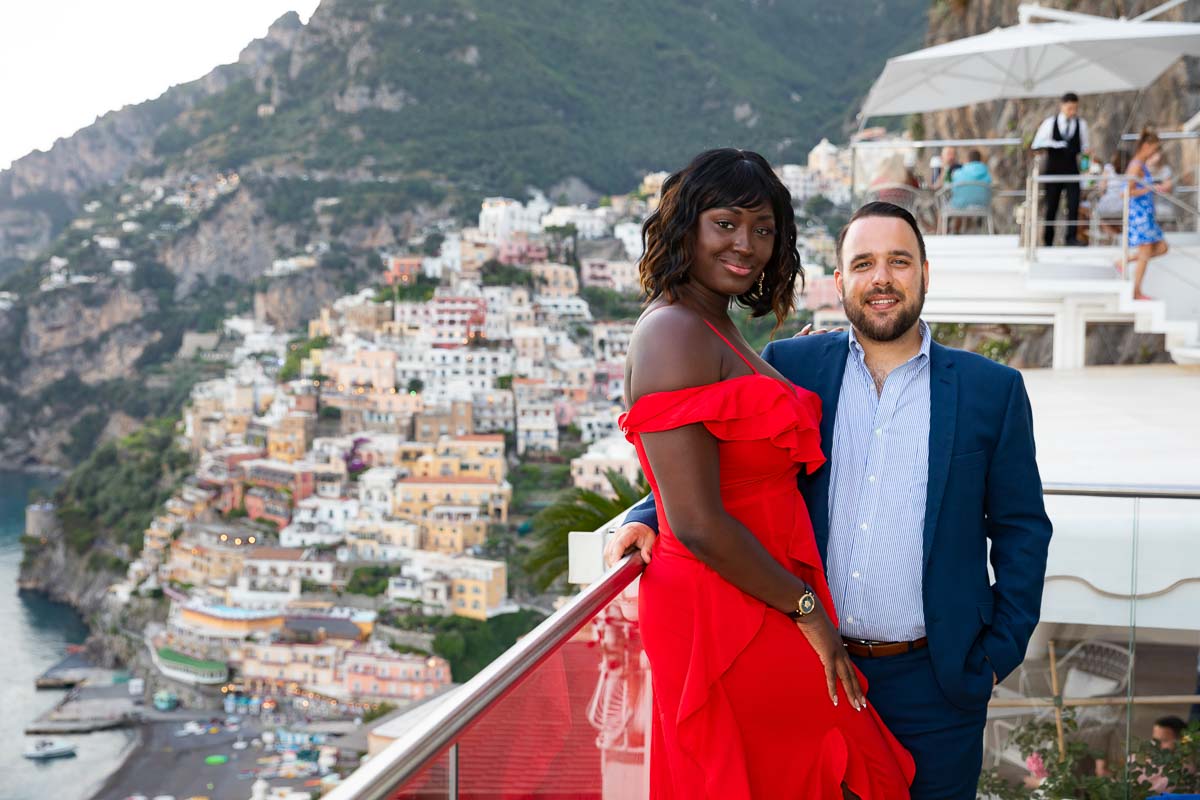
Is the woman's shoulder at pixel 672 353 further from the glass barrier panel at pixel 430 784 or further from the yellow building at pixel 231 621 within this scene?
the yellow building at pixel 231 621

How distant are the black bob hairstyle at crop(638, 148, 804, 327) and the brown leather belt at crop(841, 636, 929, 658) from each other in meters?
0.56

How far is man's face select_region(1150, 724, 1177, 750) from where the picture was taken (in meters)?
2.40

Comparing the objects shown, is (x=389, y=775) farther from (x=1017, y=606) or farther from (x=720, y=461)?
(x=1017, y=606)

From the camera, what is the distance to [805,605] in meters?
1.36

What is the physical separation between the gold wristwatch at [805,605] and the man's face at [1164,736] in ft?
4.90

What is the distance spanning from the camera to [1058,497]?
2.26 metres

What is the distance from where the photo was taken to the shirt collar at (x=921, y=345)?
154 cm

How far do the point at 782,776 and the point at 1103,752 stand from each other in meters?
1.49

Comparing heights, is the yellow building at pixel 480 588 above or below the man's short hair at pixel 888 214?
below

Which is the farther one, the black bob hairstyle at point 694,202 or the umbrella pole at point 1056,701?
the umbrella pole at point 1056,701

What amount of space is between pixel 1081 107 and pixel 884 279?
11.8 metres

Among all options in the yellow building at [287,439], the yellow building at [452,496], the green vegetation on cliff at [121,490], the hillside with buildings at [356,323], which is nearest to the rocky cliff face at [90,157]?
the hillside with buildings at [356,323]

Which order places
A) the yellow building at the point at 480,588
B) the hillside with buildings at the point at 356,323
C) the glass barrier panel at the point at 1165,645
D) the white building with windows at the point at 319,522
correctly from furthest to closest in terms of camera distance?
the white building with windows at the point at 319,522, the hillside with buildings at the point at 356,323, the yellow building at the point at 480,588, the glass barrier panel at the point at 1165,645

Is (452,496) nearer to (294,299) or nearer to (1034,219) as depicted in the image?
(294,299)
